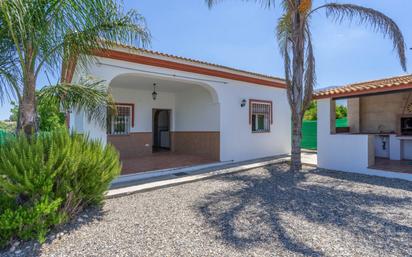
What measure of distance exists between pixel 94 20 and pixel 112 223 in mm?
3858

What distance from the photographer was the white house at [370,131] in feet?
27.8

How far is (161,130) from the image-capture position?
14758mm

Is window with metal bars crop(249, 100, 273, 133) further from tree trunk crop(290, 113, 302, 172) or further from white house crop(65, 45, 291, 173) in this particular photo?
tree trunk crop(290, 113, 302, 172)

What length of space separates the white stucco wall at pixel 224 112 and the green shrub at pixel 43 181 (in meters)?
4.46

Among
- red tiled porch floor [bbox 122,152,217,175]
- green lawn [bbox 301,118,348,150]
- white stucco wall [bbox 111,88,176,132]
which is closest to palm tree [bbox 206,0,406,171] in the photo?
red tiled porch floor [bbox 122,152,217,175]

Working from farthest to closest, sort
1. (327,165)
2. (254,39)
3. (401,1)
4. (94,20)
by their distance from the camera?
(254,39), (327,165), (401,1), (94,20)

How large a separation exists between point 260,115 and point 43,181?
1031 cm

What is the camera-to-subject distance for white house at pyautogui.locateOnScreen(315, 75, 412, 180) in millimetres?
8484

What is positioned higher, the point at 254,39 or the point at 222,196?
the point at 254,39

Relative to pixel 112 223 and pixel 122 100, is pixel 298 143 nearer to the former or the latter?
pixel 112 223

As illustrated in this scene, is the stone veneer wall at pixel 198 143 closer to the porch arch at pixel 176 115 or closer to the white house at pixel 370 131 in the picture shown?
the porch arch at pixel 176 115

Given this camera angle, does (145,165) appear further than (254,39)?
No

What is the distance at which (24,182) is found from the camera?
352 centimetres

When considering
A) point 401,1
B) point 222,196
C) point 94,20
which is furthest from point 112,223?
point 401,1
